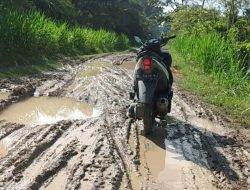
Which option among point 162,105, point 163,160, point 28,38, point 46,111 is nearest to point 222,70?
point 162,105

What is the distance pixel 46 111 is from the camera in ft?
22.0

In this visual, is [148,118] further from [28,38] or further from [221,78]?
[28,38]

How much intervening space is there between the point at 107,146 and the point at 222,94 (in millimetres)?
4347

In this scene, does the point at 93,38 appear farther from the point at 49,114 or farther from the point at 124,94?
the point at 49,114

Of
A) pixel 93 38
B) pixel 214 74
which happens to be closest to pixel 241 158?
pixel 214 74

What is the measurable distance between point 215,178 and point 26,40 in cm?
962

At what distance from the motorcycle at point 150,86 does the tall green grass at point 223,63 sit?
265 centimetres

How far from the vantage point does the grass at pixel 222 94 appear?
693 cm

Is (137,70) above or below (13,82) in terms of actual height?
above

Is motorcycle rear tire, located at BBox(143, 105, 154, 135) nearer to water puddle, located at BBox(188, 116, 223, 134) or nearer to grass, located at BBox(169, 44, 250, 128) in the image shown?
water puddle, located at BBox(188, 116, 223, 134)

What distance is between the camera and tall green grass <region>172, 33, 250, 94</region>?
868 cm

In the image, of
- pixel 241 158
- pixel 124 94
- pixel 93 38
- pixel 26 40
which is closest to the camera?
pixel 241 158

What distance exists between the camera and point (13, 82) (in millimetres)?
8609

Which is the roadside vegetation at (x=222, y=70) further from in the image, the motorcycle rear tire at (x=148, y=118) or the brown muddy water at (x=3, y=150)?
the brown muddy water at (x=3, y=150)
